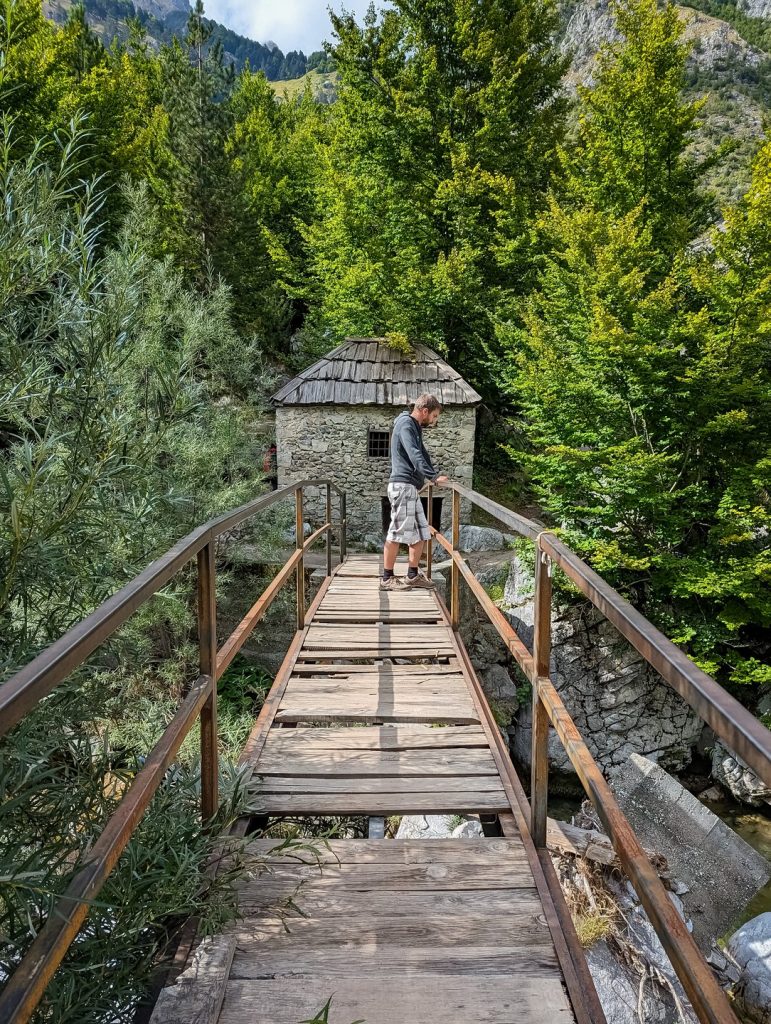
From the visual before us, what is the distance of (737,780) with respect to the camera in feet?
30.8

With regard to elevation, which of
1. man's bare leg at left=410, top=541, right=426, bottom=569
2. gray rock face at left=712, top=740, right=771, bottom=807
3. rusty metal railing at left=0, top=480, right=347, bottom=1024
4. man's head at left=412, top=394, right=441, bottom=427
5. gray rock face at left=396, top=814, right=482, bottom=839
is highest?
man's head at left=412, top=394, right=441, bottom=427

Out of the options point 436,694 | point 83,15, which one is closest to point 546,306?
point 436,694

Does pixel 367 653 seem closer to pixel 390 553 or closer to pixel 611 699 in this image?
pixel 390 553

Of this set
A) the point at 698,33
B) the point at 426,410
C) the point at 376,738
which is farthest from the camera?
the point at 698,33

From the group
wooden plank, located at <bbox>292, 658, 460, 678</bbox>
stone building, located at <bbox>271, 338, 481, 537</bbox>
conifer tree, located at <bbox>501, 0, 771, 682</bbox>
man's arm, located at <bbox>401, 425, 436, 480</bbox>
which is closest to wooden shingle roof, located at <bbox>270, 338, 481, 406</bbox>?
stone building, located at <bbox>271, 338, 481, 537</bbox>

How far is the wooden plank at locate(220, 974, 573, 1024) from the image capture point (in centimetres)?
151

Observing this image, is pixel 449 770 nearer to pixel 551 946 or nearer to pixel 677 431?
pixel 551 946

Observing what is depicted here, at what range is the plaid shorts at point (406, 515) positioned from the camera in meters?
5.82

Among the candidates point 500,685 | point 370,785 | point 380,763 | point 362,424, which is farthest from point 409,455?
point 362,424

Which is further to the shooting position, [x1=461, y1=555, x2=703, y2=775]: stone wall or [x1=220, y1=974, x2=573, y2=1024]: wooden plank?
[x1=461, y1=555, x2=703, y2=775]: stone wall

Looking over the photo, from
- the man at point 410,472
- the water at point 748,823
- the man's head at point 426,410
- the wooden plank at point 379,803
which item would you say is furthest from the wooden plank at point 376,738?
the water at point 748,823

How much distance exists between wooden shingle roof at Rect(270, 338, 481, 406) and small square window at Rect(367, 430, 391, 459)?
786 mm

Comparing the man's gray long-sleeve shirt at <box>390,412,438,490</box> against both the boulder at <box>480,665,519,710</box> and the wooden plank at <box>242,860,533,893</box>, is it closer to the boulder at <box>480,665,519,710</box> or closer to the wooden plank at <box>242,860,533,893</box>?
the wooden plank at <box>242,860,533,893</box>

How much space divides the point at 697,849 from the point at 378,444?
10.5m
